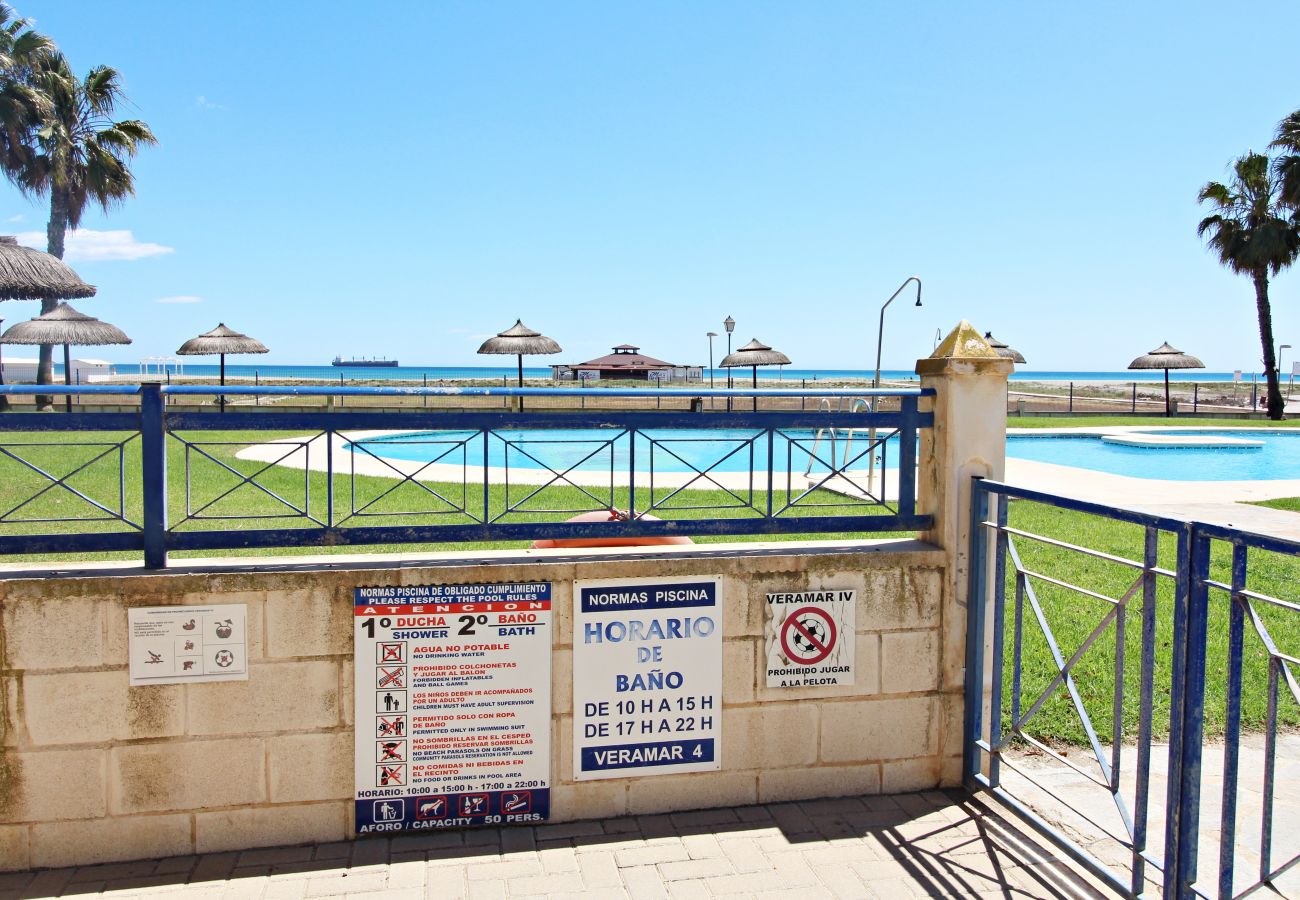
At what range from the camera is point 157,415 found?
4.27 metres

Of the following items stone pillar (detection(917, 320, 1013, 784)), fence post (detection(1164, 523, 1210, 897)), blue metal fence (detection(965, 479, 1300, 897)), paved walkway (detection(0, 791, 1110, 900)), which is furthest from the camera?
stone pillar (detection(917, 320, 1013, 784))

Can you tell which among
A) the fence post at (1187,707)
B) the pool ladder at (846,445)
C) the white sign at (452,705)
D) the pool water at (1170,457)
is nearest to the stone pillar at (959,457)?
the pool ladder at (846,445)

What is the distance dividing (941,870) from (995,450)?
2.20 meters

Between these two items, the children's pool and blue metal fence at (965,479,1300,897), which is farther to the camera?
the children's pool

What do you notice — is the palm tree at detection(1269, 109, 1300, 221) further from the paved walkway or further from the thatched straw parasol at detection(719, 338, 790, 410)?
the paved walkway

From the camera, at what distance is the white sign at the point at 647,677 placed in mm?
4602

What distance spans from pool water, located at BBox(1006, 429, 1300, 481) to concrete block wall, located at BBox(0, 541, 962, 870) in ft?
51.4

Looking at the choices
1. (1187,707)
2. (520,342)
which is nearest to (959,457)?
(1187,707)

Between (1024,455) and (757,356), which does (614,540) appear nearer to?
(1024,455)

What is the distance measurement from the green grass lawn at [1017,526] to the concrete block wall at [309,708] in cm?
50

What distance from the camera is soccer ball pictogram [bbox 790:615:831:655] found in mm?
4773

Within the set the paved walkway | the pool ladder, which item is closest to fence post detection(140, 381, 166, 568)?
the paved walkway

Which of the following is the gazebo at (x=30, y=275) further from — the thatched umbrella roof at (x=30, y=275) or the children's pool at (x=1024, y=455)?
the children's pool at (x=1024, y=455)

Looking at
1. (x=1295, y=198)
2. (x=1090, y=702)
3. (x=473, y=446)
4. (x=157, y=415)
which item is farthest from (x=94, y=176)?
(x=1295, y=198)
